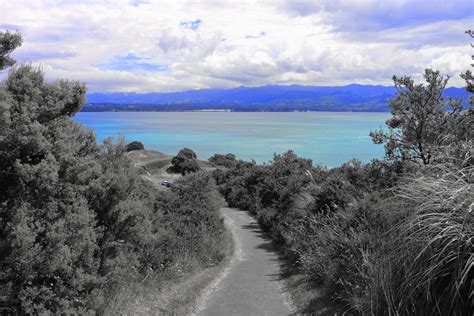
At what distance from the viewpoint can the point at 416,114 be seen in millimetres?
13258

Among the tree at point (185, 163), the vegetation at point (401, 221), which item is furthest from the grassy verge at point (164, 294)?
the tree at point (185, 163)

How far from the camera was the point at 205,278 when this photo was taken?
12328 millimetres

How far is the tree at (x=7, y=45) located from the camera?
21.4 feet

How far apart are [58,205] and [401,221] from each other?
493 centimetres

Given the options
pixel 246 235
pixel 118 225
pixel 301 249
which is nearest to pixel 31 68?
pixel 118 225

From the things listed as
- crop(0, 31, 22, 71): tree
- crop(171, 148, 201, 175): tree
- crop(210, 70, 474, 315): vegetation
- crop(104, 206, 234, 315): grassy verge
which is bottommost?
crop(171, 148, 201, 175): tree

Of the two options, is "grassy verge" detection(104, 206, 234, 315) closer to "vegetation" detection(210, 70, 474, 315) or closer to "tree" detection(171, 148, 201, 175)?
"vegetation" detection(210, 70, 474, 315)

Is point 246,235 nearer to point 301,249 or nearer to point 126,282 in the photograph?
point 301,249

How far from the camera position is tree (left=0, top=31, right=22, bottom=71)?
654 cm

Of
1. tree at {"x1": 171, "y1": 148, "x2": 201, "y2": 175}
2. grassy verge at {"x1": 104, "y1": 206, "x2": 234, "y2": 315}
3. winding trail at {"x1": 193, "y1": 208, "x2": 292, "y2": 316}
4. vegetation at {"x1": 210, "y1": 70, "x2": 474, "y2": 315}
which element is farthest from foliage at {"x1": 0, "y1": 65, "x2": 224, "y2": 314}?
tree at {"x1": 171, "y1": 148, "x2": 201, "y2": 175}

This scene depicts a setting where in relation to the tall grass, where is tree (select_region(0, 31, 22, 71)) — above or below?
above

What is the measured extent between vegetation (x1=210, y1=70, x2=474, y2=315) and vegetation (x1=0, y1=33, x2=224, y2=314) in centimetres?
425

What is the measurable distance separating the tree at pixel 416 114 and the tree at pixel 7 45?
35.3 feet

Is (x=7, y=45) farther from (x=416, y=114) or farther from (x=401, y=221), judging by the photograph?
(x=416, y=114)
